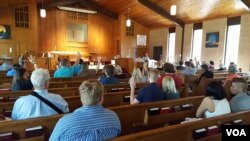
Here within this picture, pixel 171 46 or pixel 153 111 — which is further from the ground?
pixel 171 46

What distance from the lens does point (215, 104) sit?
2.27m

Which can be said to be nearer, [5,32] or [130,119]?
[130,119]

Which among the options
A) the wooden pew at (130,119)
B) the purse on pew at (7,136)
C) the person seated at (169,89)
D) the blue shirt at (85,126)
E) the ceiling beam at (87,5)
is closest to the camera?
the blue shirt at (85,126)

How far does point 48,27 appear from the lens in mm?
11438

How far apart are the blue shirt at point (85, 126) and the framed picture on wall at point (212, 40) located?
957 centimetres

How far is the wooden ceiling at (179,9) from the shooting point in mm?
8625

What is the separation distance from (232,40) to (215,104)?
8226 millimetres

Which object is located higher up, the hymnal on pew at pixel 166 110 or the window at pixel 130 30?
the window at pixel 130 30

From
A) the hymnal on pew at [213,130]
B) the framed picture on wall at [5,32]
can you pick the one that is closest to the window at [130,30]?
the framed picture on wall at [5,32]

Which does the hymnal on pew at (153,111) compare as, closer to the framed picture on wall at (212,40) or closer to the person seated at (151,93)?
the person seated at (151,93)

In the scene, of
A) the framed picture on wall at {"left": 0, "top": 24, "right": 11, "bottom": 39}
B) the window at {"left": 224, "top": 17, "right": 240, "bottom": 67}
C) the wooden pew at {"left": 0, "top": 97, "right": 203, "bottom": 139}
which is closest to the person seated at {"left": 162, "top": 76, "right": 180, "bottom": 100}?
the wooden pew at {"left": 0, "top": 97, "right": 203, "bottom": 139}

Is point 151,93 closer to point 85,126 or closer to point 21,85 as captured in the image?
point 85,126

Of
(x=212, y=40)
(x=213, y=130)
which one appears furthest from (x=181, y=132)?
(x=212, y=40)

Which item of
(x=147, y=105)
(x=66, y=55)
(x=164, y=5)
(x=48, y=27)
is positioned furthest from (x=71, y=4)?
(x=147, y=105)
